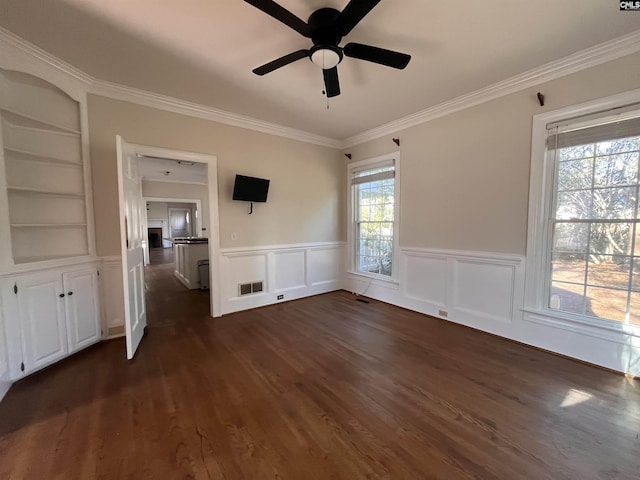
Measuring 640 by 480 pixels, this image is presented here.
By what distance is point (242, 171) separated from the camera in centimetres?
379

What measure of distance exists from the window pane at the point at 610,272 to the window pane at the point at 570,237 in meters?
0.16

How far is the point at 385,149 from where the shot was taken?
13.5 feet

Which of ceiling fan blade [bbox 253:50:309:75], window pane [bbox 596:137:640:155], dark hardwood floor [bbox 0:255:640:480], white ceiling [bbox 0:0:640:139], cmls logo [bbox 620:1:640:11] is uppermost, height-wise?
white ceiling [bbox 0:0:640:139]

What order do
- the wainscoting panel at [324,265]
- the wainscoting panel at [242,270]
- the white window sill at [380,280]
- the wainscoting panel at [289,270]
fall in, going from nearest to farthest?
the wainscoting panel at [242,270] < the white window sill at [380,280] < the wainscoting panel at [289,270] < the wainscoting panel at [324,265]

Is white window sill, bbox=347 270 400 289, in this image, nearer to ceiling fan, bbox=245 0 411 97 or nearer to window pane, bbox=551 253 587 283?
Answer: window pane, bbox=551 253 587 283

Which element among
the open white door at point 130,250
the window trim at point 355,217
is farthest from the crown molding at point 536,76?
the open white door at point 130,250

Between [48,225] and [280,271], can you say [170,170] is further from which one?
[48,225]

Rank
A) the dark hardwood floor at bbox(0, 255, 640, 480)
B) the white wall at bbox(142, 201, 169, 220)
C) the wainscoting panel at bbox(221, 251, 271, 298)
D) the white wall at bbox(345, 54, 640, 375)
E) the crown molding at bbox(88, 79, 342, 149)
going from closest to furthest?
the dark hardwood floor at bbox(0, 255, 640, 480), the white wall at bbox(345, 54, 640, 375), the crown molding at bbox(88, 79, 342, 149), the wainscoting panel at bbox(221, 251, 271, 298), the white wall at bbox(142, 201, 169, 220)

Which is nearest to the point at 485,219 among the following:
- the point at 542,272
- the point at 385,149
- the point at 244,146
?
the point at 542,272

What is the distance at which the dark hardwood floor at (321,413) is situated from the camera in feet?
4.61

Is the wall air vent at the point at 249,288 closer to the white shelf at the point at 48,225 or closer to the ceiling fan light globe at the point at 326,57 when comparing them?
the white shelf at the point at 48,225

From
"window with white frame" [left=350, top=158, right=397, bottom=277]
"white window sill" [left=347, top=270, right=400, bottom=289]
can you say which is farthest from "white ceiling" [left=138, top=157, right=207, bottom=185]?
"white window sill" [left=347, top=270, right=400, bottom=289]

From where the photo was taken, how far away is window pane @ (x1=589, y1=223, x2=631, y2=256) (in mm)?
2256

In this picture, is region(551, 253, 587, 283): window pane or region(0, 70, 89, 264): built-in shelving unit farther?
region(551, 253, 587, 283): window pane
